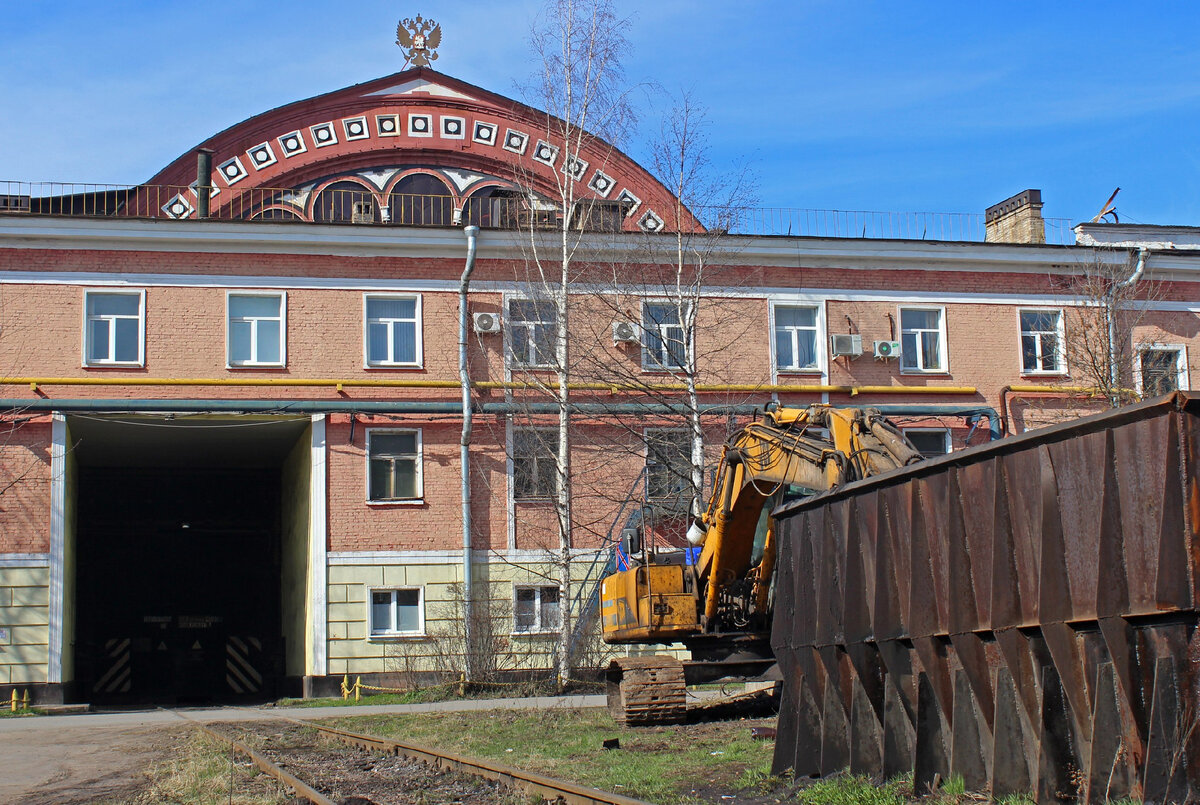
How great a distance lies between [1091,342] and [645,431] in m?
9.80

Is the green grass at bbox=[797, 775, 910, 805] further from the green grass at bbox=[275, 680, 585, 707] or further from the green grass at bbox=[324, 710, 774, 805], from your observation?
the green grass at bbox=[275, 680, 585, 707]

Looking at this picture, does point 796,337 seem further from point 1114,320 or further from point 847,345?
point 1114,320

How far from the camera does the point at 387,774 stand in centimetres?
1095

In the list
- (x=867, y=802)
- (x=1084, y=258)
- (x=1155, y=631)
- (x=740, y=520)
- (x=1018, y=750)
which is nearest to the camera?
(x=1155, y=631)

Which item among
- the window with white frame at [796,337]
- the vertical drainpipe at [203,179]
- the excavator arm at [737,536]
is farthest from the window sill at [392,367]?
the excavator arm at [737,536]

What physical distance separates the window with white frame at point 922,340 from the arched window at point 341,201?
12.0m

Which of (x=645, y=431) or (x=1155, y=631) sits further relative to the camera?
(x=645, y=431)

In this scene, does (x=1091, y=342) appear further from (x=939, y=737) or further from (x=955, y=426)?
(x=939, y=737)

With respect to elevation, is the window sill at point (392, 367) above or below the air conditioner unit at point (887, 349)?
below

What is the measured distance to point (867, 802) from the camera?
7426mm

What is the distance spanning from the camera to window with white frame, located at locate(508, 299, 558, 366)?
83.7 feet

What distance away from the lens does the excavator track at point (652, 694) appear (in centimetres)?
1429

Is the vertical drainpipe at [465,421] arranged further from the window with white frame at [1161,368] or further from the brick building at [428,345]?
the window with white frame at [1161,368]

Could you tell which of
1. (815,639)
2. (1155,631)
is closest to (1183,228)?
(815,639)
